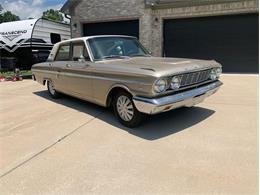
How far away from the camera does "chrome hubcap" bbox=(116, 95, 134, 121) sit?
4.85m

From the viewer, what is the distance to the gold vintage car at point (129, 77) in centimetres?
430

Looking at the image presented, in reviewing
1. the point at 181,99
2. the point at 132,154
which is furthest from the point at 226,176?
the point at 181,99

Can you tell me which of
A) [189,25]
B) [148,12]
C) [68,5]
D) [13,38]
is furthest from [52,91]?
[68,5]

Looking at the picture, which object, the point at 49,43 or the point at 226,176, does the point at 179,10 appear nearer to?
the point at 49,43

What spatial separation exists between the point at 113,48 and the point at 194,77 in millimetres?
1890

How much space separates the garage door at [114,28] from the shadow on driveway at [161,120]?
8754 millimetres

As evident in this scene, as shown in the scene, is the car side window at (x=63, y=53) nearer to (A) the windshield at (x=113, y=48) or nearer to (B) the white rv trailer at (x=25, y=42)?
(A) the windshield at (x=113, y=48)

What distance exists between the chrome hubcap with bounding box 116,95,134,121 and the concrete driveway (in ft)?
0.73

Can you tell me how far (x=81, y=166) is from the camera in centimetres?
360

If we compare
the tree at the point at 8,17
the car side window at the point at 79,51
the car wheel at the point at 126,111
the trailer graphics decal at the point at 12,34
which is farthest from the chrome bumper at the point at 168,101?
the tree at the point at 8,17

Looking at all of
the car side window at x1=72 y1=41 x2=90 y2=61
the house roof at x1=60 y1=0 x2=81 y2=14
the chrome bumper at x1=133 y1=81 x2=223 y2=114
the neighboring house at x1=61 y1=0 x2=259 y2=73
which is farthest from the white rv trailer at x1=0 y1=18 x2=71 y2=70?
the chrome bumper at x1=133 y1=81 x2=223 y2=114

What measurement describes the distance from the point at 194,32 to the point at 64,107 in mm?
8805

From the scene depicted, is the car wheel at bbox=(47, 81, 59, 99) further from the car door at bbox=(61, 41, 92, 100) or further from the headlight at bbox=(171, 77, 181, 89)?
the headlight at bbox=(171, 77, 181, 89)

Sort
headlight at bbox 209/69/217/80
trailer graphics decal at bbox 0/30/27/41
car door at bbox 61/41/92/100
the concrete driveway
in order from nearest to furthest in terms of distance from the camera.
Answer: the concrete driveway < headlight at bbox 209/69/217/80 < car door at bbox 61/41/92/100 < trailer graphics decal at bbox 0/30/27/41
